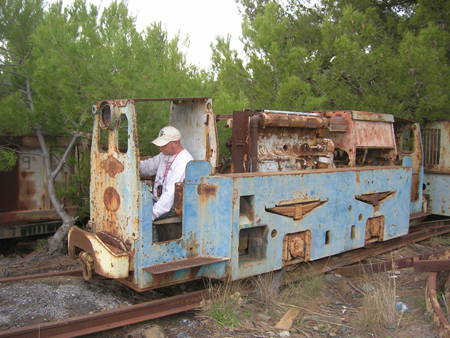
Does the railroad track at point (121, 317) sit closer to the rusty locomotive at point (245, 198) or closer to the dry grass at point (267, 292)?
the rusty locomotive at point (245, 198)

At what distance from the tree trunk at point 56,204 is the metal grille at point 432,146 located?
661 centimetres

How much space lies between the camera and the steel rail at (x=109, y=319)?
3375 mm

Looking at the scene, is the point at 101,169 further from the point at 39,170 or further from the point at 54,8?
the point at 54,8

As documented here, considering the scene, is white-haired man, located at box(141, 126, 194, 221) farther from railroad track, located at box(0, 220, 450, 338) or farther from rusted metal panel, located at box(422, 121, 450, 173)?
rusted metal panel, located at box(422, 121, 450, 173)

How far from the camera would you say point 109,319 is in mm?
3721

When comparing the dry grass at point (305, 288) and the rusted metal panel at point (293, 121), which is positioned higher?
the rusted metal panel at point (293, 121)

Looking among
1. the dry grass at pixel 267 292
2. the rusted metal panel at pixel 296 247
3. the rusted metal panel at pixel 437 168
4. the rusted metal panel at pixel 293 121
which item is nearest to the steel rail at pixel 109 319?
the dry grass at pixel 267 292

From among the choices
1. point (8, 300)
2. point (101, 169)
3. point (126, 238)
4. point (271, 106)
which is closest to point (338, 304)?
point (126, 238)

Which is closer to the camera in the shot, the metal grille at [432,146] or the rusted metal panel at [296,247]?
the rusted metal panel at [296,247]

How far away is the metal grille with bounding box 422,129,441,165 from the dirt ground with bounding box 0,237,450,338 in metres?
3.84

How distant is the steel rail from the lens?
11.1ft

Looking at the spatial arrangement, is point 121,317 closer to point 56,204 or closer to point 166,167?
point 166,167

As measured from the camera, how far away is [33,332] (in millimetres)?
3363

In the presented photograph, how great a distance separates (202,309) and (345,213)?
238cm
